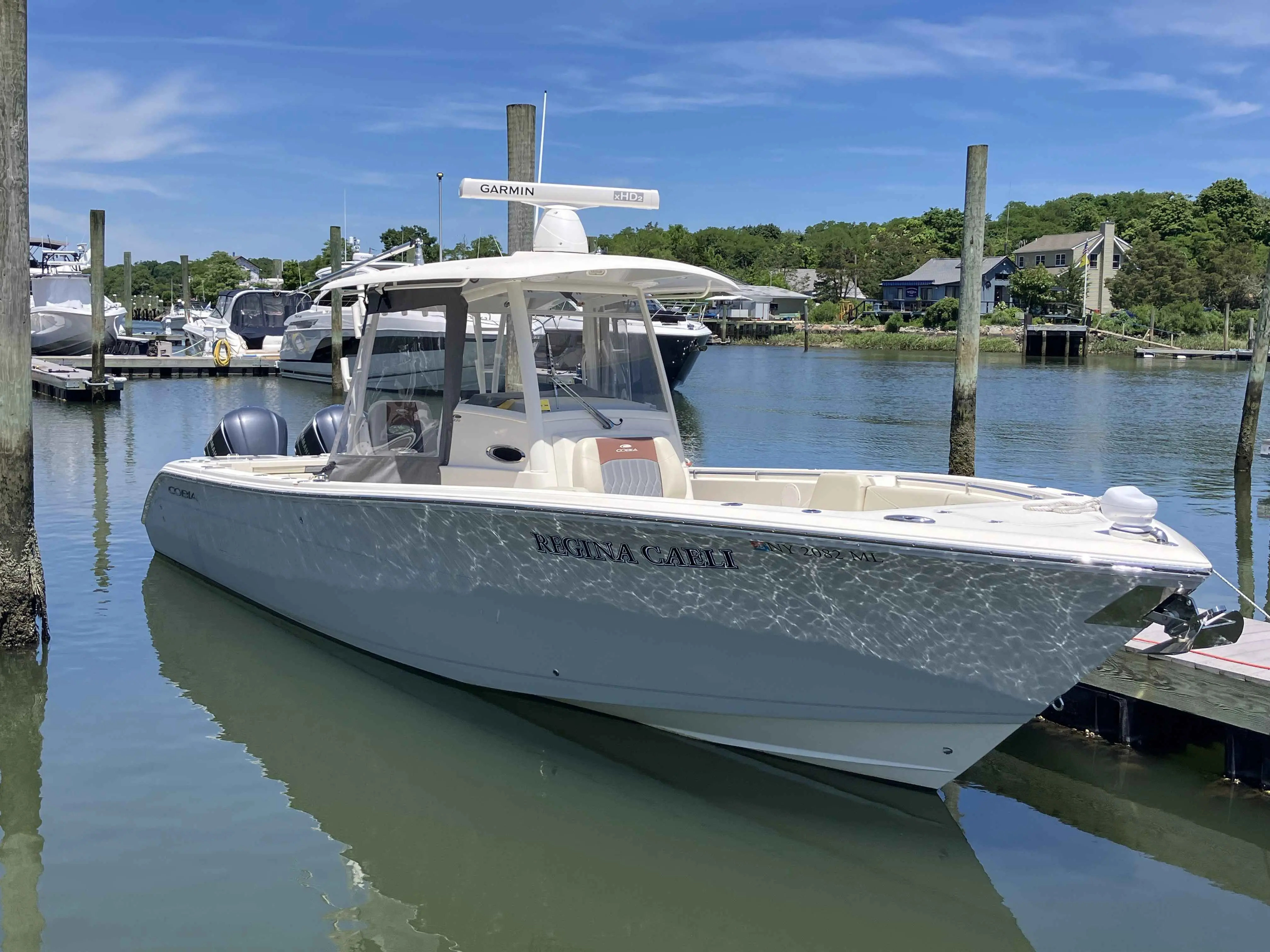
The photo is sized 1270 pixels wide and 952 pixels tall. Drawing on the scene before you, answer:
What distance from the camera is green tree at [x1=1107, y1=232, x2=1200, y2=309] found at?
7850 cm

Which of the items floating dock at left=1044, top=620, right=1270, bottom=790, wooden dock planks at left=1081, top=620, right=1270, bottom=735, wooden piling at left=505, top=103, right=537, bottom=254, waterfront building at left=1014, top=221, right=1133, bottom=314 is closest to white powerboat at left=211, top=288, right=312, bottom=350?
wooden piling at left=505, top=103, right=537, bottom=254

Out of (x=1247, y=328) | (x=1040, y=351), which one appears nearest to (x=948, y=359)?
(x=1040, y=351)

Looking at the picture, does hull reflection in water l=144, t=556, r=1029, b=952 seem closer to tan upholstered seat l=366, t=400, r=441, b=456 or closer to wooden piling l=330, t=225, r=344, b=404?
tan upholstered seat l=366, t=400, r=441, b=456

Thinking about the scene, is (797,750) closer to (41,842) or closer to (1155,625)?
(1155,625)

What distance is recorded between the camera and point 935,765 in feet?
17.5

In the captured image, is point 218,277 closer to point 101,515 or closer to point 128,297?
point 128,297

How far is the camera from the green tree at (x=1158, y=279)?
7850cm

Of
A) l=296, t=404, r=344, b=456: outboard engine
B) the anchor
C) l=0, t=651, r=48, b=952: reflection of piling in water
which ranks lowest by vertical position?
l=0, t=651, r=48, b=952: reflection of piling in water

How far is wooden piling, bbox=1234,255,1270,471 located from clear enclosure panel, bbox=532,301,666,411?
36.6 ft

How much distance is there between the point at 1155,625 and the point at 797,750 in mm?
2507

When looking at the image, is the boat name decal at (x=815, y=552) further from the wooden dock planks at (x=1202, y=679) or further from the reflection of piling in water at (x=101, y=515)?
the reflection of piling in water at (x=101, y=515)

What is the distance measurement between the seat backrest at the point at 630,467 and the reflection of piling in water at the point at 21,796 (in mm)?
3215

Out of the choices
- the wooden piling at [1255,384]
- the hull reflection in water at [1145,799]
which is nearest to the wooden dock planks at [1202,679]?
the hull reflection in water at [1145,799]

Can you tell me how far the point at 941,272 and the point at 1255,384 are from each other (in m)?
84.3
